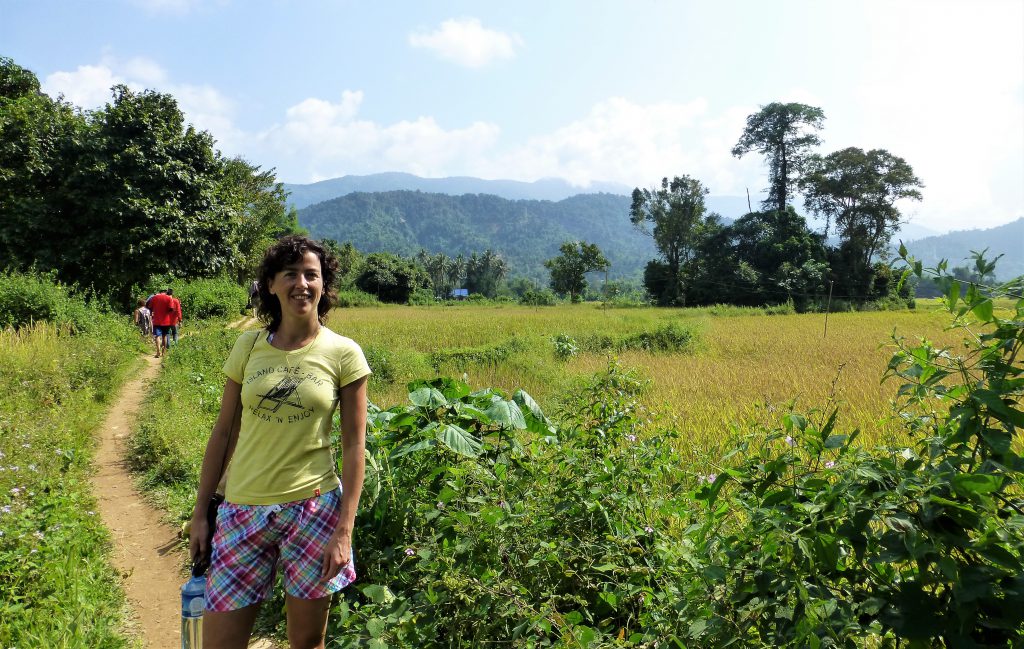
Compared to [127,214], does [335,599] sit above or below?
below

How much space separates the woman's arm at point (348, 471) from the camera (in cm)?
192

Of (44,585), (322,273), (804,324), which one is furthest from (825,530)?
(804,324)

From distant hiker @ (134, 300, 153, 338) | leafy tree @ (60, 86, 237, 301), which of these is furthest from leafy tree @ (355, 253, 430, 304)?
distant hiker @ (134, 300, 153, 338)

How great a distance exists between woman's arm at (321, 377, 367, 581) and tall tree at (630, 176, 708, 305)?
43692 mm

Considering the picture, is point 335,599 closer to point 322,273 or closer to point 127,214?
point 322,273

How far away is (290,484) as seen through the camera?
1.94 m

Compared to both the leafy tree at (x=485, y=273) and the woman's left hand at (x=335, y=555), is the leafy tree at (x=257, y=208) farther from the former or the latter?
the leafy tree at (x=485, y=273)

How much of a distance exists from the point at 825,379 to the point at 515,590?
8.76 m

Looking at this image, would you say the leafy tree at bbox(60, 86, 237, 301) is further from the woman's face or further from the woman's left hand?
the woman's left hand

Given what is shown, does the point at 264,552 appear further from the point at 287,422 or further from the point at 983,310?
the point at 983,310

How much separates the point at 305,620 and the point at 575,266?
5243 cm

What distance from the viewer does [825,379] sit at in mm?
9320

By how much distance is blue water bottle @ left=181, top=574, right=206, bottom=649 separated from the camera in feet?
A: 6.53

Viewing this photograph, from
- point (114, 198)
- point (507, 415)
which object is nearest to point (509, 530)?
point (507, 415)
